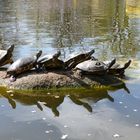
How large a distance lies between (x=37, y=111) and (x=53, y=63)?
2.24 meters

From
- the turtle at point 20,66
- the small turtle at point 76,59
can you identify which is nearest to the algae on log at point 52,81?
the turtle at point 20,66

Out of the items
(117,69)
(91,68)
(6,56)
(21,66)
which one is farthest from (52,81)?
(117,69)

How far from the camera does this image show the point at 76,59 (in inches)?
445

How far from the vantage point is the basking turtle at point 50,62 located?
10812 millimetres

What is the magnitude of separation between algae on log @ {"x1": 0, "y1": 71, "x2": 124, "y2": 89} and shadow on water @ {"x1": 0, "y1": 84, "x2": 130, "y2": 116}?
0.56ft

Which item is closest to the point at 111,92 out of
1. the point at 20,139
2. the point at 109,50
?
the point at 20,139

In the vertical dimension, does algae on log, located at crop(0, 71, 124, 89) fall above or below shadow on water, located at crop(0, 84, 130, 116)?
above

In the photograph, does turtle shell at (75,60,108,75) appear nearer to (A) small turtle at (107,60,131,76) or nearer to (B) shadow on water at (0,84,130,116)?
(B) shadow on water at (0,84,130,116)

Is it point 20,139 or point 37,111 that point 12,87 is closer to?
point 37,111

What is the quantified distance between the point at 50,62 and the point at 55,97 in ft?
3.96

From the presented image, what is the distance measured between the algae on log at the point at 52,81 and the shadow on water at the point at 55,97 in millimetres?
172

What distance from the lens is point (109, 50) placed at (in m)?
16.7

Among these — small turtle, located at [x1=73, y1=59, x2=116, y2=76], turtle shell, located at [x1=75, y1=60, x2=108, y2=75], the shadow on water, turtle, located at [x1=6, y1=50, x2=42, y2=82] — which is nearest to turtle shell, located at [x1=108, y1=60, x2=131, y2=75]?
small turtle, located at [x1=73, y1=59, x2=116, y2=76]

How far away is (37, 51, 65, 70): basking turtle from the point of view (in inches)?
426
